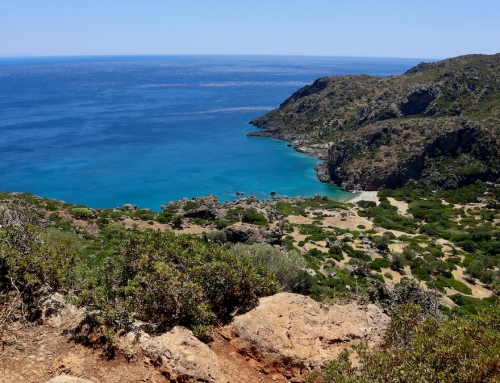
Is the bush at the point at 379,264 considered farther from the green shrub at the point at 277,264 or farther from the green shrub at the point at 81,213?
the green shrub at the point at 81,213

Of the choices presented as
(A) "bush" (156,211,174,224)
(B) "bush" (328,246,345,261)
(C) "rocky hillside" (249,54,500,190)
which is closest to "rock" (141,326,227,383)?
(B) "bush" (328,246,345,261)

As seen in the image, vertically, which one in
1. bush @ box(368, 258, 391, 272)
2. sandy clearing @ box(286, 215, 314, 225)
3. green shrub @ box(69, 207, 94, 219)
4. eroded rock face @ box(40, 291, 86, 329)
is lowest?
sandy clearing @ box(286, 215, 314, 225)

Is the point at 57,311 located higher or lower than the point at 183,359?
higher

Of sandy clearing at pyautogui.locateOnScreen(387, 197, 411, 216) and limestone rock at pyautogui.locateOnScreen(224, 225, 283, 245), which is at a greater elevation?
limestone rock at pyautogui.locateOnScreen(224, 225, 283, 245)

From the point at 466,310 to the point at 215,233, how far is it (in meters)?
21.7

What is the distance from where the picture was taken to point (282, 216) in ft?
162

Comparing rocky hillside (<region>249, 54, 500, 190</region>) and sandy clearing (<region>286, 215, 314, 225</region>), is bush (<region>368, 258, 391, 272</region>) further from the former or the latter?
rocky hillside (<region>249, 54, 500, 190</region>)

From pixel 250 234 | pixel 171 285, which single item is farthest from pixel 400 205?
pixel 171 285

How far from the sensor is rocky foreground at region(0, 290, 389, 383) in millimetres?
8672

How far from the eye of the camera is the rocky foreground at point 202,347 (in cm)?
867

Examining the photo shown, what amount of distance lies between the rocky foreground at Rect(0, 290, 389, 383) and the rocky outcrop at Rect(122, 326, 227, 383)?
2cm

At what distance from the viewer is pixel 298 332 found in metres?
10.6

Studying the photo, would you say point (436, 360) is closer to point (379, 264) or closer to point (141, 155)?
point (379, 264)

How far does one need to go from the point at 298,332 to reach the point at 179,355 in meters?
3.61
